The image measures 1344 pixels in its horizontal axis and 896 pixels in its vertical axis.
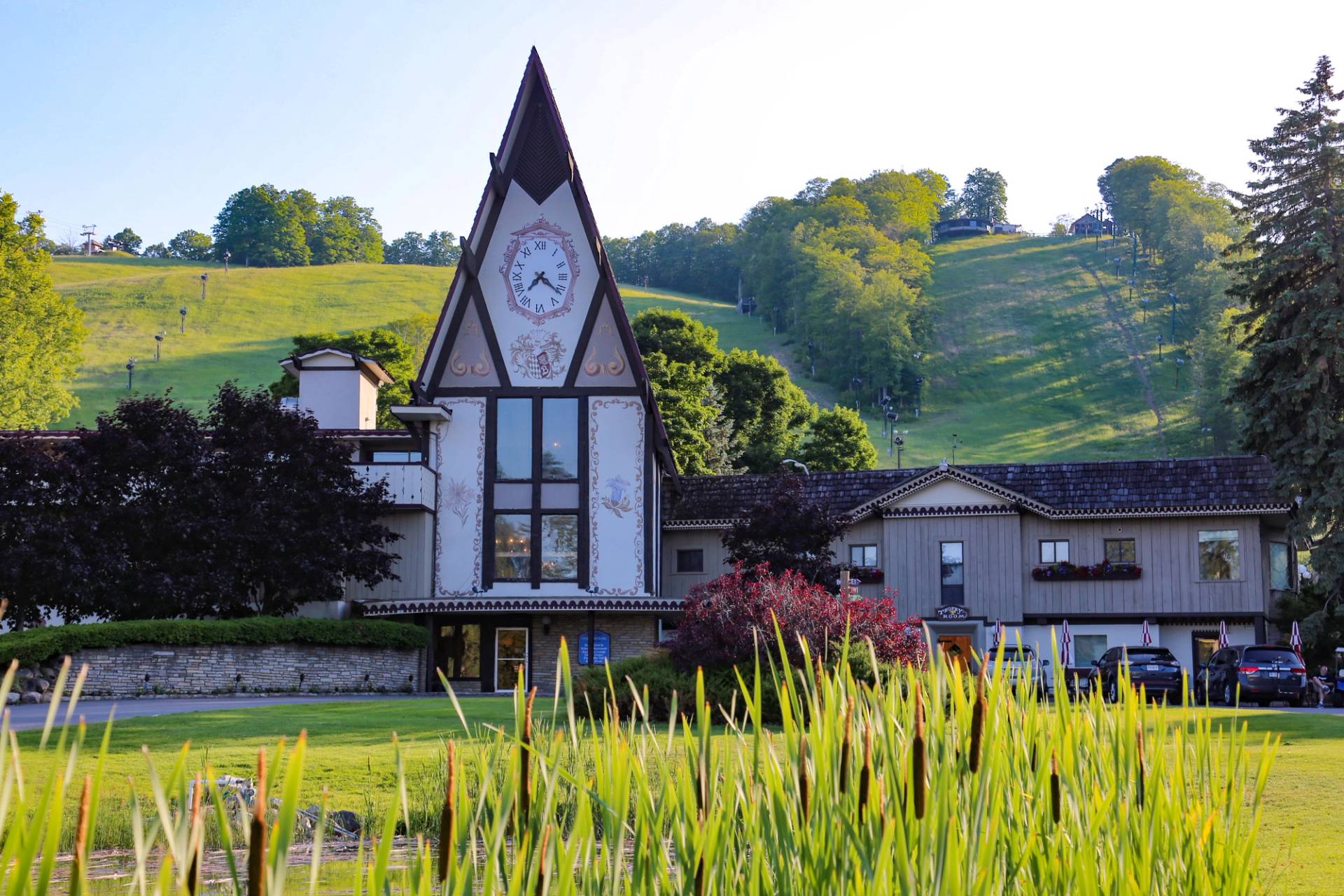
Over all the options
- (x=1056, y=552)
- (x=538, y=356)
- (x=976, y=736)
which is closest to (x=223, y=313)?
(x=538, y=356)

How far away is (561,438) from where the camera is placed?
37.4m

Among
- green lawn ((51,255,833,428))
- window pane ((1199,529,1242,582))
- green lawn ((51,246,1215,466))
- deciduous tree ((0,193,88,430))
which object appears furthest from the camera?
green lawn ((51,246,1215,466))

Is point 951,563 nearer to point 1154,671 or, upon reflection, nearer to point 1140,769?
point 1154,671

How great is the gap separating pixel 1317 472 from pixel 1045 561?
761cm

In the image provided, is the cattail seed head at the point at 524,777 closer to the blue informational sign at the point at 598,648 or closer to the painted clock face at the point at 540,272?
the blue informational sign at the point at 598,648

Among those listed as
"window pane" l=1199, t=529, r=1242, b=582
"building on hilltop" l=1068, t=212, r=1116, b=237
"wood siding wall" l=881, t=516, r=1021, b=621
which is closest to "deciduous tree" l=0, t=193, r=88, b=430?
"wood siding wall" l=881, t=516, r=1021, b=621

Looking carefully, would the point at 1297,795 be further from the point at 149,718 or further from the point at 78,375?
the point at 78,375

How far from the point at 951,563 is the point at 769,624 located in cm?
2191

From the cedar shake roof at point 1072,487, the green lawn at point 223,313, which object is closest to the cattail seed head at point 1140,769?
the cedar shake roof at point 1072,487

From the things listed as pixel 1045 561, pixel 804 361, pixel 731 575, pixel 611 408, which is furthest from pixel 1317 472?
pixel 804 361

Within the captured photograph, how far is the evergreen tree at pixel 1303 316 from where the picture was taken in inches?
1490

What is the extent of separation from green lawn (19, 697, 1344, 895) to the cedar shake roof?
15095 millimetres

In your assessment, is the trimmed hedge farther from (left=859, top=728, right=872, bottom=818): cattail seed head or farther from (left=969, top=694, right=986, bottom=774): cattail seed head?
(left=969, top=694, right=986, bottom=774): cattail seed head

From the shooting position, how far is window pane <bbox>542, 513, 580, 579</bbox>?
122 ft
